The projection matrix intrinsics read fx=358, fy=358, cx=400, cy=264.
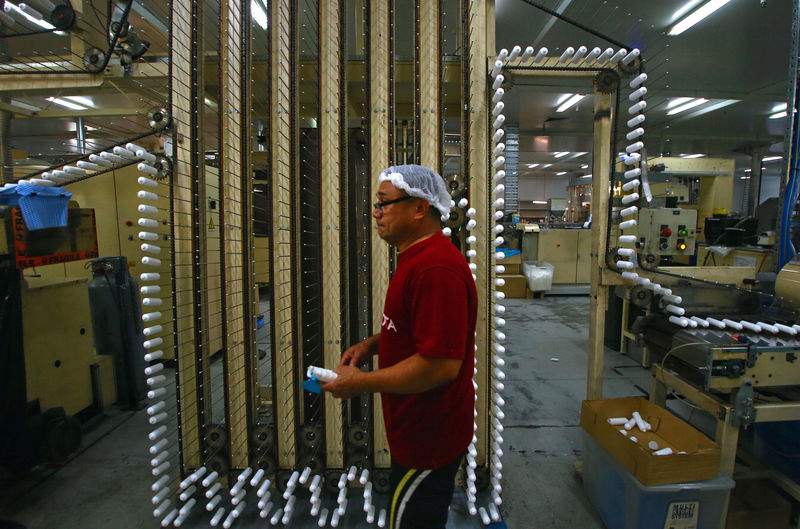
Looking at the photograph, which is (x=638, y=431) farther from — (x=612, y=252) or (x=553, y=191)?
(x=553, y=191)

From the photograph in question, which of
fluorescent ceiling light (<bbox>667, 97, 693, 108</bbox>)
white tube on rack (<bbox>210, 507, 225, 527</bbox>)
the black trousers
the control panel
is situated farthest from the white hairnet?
fluorescent ceiling light (<bbox>667, 97, 693, 108</bbox>)

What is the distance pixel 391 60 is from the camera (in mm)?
1587

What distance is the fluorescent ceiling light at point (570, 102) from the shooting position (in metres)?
6.22

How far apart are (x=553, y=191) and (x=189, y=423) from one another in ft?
59.0

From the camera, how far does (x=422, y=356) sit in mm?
830

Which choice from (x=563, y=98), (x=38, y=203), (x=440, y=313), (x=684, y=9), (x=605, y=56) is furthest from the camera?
(x=563, y=98)

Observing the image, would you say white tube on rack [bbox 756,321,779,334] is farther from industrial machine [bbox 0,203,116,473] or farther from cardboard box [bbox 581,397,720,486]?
industrial machine [bbox 0,203,116,473]

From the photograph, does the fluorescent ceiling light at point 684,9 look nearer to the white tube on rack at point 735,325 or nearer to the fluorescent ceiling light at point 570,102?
the fluorescent ceiling light at point 570,102

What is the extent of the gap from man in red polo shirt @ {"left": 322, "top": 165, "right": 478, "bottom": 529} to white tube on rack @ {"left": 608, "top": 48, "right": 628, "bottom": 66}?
1.21 meters

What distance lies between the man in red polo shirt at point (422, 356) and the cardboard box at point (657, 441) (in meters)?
0.77

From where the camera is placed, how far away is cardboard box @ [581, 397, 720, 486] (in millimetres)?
A: 1274

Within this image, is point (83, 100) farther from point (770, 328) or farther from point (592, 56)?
point (770, 328)

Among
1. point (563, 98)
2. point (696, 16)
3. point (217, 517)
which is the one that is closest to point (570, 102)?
point (563, 98)

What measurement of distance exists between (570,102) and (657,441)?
6411 millimetres
